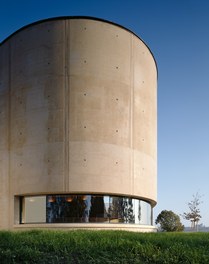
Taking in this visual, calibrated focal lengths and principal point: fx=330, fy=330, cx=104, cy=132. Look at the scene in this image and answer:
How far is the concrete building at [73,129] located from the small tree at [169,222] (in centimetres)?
1838

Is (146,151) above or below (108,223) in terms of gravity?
above

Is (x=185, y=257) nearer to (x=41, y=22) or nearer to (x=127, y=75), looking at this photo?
(x=127, y=75)

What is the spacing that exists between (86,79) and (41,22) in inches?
207

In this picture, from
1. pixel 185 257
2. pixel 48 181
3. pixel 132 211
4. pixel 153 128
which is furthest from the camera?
pixel 153 128

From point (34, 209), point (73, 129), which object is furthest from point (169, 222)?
point (73, 129)

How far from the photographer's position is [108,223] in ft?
67.4

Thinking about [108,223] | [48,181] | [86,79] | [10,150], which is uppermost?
[86,79]

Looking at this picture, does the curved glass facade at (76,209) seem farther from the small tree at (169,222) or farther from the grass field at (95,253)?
the small tree at (169,222)

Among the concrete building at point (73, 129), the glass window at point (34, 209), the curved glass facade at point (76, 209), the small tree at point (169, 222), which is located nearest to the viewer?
the curved glass facade at point (76, 209)

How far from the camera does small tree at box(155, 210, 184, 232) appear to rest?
4044 cm

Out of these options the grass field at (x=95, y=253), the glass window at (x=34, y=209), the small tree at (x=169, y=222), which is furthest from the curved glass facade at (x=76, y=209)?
the small tree at (x=169, y=222)

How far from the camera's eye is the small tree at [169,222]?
4044cm

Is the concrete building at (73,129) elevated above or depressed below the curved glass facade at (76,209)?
above

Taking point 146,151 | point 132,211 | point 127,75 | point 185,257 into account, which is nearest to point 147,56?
point 127,75
